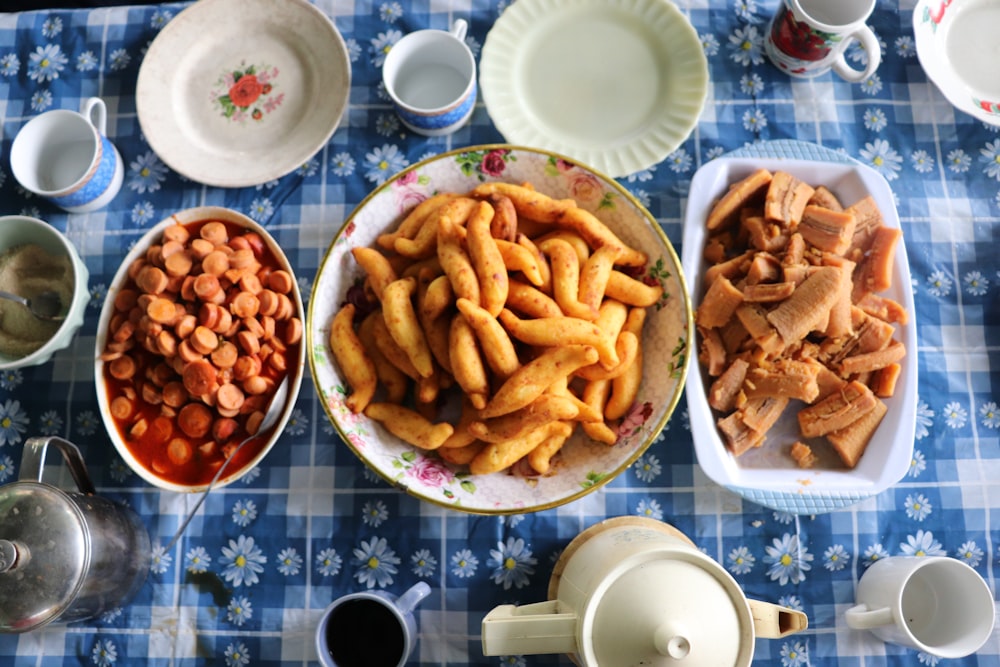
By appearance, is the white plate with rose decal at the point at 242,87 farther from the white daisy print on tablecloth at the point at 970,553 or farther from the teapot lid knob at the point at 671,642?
the white daisy print on tablecloth at the point at 970,553

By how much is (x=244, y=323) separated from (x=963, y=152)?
3.89 feet

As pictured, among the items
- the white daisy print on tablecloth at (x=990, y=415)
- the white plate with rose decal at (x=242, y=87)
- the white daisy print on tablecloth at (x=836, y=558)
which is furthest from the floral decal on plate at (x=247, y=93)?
the white daisy print on tablecloth at (x=990, y=415)

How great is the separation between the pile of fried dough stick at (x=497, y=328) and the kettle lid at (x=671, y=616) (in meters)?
0.21

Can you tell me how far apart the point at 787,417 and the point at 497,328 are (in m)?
0.49

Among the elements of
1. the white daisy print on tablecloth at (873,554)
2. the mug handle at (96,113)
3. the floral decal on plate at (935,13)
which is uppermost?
the floral decal on plate at (935,13)

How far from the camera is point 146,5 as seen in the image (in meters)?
1.26

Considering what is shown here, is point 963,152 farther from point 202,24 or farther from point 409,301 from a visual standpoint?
point 202,24

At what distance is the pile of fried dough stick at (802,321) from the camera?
1.01 metres

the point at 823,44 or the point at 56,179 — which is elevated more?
the point at 823,44

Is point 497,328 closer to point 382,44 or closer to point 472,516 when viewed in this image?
point 472,516

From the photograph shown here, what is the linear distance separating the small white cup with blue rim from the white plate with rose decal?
0.10 m

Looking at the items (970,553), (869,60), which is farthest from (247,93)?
(970,553)

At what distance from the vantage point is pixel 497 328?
0.92 meters

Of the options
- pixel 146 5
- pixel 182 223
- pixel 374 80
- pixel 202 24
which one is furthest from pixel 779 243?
pixel 146 5
